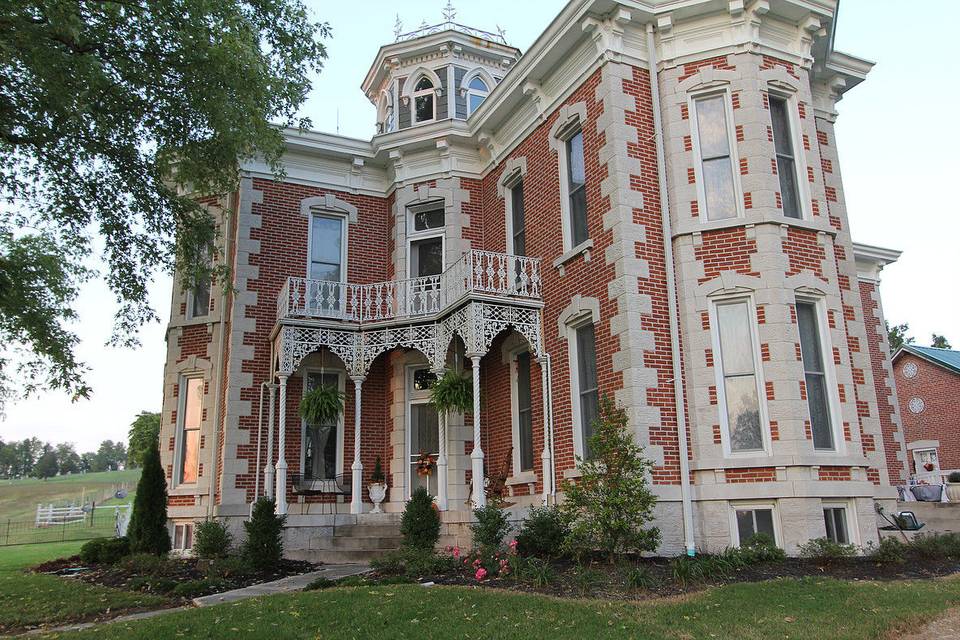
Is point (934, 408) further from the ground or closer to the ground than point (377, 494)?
further from the ground

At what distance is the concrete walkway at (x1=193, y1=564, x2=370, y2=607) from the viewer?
367 inches

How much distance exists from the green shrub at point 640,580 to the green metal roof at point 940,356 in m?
24.9

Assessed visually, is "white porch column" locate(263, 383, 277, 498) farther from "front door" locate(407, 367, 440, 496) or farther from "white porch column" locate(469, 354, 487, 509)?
"white porch column" locate(469, 354, 487, 509)

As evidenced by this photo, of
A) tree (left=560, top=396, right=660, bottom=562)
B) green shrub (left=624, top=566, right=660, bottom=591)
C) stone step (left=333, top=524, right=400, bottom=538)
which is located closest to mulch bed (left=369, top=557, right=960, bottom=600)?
green shrub (left=624, top=566, right=660, bottom=591)

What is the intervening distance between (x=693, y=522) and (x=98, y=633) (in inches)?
296

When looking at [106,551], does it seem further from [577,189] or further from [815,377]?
[815,377]

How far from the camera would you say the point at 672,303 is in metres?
11.6

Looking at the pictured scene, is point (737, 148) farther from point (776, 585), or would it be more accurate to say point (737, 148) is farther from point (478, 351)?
point (776, 585)

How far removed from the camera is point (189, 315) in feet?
56.0

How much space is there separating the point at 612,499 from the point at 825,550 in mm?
2865

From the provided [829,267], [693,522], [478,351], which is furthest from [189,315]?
[829,267]

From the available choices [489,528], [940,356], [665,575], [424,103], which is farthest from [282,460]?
[940,356]

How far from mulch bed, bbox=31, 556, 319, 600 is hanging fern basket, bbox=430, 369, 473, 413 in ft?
11.9

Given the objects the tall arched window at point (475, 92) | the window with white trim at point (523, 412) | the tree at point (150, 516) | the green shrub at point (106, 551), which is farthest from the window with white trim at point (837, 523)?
the tall arched window at point (475, 92)
